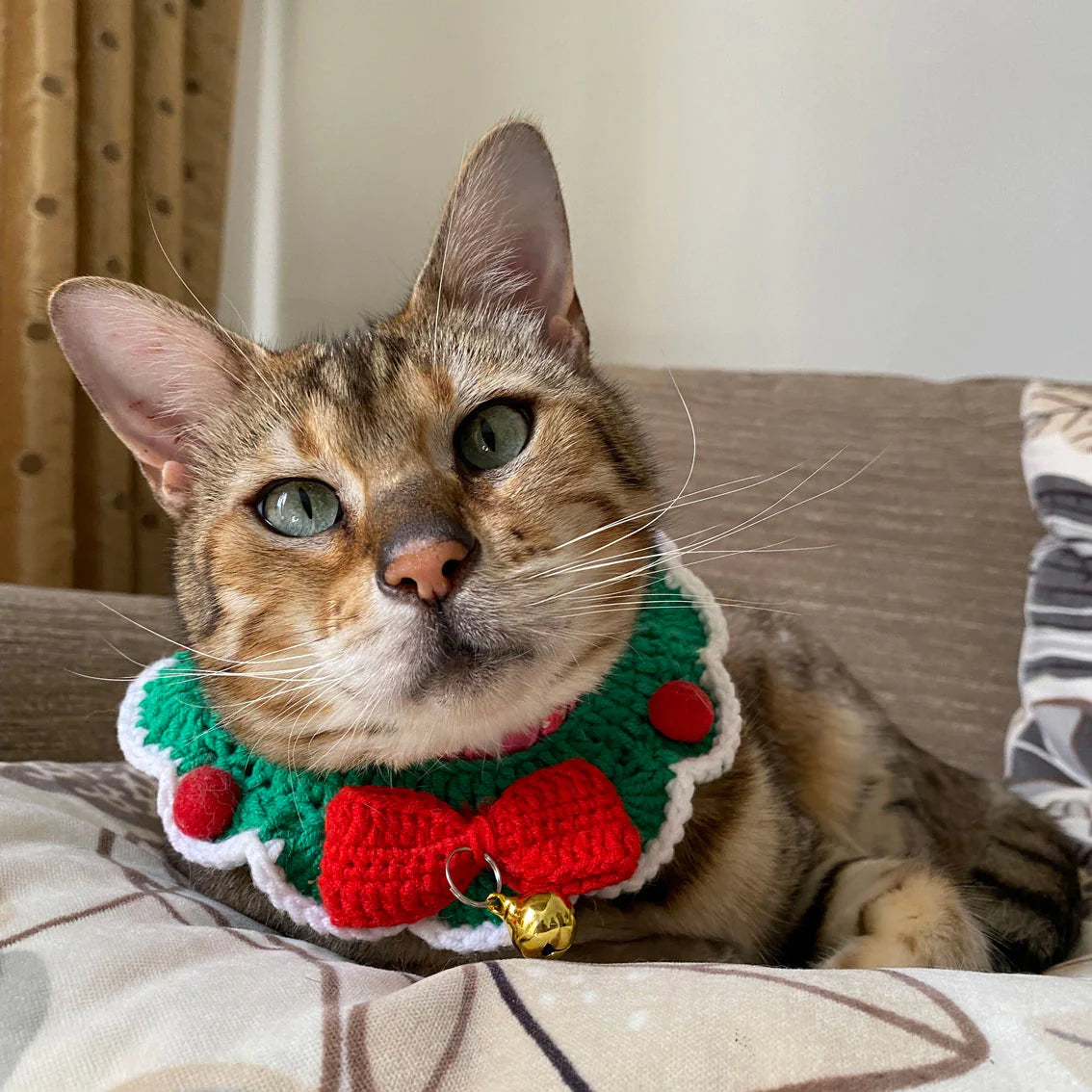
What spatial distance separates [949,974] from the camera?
0.55 meters

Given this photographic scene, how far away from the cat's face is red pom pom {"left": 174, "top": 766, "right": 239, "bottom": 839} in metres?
0.05

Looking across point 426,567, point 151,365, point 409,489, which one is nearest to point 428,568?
point 426,567

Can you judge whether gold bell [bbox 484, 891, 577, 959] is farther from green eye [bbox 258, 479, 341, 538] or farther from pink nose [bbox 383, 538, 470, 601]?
green eye [bbox 258, 479, 341, 538]

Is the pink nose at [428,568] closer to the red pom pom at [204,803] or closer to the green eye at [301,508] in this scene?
the green eye at [301,508]

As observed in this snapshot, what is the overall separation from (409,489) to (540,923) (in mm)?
358

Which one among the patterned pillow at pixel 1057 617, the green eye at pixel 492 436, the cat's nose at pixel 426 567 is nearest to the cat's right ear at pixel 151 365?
the green eye at pixel 492 436

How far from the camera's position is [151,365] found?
2.95 feet

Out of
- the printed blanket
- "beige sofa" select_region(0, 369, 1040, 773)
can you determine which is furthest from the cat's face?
"beige sofa" select_region(0, 369, 1040, 773)

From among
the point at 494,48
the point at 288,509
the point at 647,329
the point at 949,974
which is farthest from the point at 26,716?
the point at 494,48

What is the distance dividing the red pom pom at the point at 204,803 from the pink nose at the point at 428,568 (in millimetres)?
274

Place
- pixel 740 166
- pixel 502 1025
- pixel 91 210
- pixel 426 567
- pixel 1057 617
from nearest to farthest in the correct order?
pixel 502 1025
pixel 426 567
pixel 1057 617
pixel 91 210
pixel 740 166

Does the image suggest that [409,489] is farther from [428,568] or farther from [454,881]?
[454,881]

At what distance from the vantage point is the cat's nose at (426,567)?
653 mm

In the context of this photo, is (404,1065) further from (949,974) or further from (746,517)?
(746,517)
